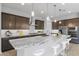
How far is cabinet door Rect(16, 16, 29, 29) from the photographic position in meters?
1.98

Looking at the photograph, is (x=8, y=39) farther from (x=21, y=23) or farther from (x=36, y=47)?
(x=36, y=47)

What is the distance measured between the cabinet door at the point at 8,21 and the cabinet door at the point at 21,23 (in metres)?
0.09

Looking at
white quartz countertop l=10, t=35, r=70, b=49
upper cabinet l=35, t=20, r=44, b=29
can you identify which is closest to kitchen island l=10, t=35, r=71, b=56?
white quartz countertop l=10, t=35, r=70, b=49

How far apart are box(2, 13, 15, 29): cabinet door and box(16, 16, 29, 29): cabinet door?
0.29 ft

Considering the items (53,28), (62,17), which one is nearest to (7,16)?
(53,28)

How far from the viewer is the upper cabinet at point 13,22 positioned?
6.30 ft

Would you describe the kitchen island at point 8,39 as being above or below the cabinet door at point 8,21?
below

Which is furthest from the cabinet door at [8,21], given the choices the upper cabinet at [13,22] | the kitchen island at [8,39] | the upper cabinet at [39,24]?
the upper cabinet at [39,24]

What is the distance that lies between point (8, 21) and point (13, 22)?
0.10 m

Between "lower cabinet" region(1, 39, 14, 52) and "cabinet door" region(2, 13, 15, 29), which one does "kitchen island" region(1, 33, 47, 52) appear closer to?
"lower cabinet" region(1, 39, 14, 52)

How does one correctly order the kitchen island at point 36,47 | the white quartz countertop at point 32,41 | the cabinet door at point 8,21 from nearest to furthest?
1. the kitchen island at point 36,47
2. the cabinet door at point 8,21
3. the white quartz countertop at point 32,41

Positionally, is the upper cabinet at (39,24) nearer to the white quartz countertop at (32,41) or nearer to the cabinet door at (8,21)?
the white quartz countertop at (32,41)

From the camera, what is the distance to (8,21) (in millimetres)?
1951

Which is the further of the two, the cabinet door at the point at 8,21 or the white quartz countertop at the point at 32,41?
the white quartz countertop at the point at 32,41
